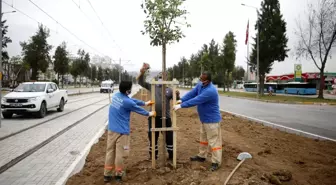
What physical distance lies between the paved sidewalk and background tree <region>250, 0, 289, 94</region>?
3713cm

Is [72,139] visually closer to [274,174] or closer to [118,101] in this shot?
[118,101]

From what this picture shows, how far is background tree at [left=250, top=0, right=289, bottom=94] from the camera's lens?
41188 mm

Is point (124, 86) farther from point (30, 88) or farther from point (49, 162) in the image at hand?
point (30, 88)

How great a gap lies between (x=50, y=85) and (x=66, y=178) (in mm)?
12064

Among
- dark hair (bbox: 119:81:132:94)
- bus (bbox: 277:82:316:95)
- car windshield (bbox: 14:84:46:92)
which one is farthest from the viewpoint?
bus (bbox: 277:82:316:95)

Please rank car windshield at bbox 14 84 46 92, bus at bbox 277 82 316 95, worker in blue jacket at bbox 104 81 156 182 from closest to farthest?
worker in blue jacket at bbox 104 81 156 182 → car windshield at bbox 14 84 46 92 → bus at bbox 277 82 316 95

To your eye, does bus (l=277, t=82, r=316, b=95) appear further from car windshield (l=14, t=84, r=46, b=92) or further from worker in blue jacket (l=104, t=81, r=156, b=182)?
worker in blue jacket (l=104, t=81, r=156, b=182)

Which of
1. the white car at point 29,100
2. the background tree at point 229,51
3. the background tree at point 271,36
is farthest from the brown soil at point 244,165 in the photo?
the background tree at point 229,51

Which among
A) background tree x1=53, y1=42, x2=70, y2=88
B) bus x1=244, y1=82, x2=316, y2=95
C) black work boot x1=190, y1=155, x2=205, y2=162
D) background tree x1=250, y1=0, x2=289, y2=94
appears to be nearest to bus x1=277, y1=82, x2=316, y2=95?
bus x1=244, y1=82, x2=316, y2=95

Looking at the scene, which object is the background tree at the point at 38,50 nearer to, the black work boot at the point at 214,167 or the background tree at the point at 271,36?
the background tree at the point at 271,36

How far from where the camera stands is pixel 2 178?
532 cm

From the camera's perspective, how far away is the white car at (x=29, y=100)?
44.5 feet

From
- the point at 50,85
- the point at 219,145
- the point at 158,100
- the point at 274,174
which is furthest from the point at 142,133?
the point at 50,85

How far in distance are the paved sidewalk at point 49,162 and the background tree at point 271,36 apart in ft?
122
